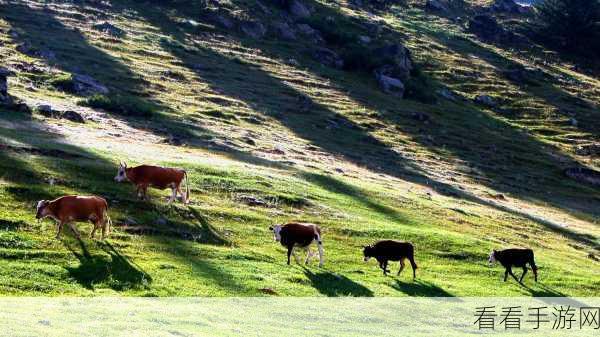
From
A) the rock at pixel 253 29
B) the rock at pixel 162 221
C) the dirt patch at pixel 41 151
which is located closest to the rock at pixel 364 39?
the rock at pixel 253 29

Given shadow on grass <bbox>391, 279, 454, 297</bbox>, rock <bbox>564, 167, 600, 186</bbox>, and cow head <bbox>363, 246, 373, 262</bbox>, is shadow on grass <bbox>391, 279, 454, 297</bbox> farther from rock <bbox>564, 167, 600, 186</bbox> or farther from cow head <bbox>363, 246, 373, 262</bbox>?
rock <bbox>564, 167, 600, 186</bbox>

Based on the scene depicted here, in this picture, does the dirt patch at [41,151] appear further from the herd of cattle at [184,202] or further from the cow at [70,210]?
the cow at [70,210]

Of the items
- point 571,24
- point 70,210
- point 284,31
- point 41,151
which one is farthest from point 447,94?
point 70,210

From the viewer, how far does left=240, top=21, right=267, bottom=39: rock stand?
141 meters

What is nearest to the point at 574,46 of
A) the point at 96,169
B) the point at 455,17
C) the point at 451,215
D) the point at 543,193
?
the point at 455,17

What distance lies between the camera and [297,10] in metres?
155

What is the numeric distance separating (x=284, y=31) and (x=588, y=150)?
6053cm

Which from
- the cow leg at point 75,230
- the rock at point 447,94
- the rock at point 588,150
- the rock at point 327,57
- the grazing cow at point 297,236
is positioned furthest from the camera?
the rock at point 327,57

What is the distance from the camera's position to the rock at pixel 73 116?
222 ft

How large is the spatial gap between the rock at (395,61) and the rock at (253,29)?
21581mm

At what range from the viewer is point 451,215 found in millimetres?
54844

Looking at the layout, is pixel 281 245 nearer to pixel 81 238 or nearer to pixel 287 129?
pixel 81 238

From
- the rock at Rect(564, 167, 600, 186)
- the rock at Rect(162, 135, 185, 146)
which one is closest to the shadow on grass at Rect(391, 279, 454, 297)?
the rock at Rect(162, 135, 185, 146)

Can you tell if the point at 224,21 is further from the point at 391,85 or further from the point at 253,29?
A: the point at 391,85
